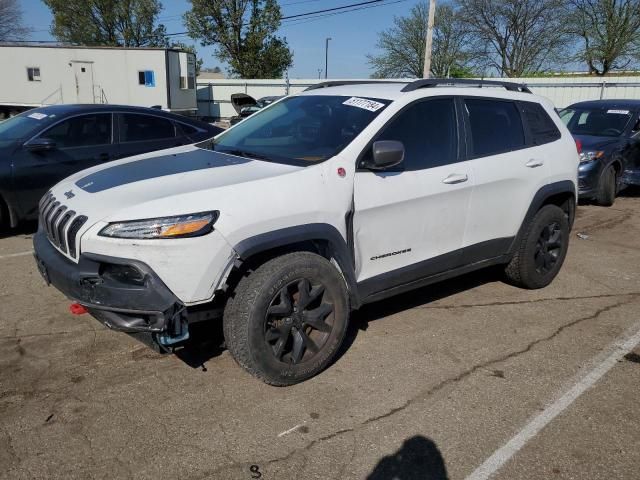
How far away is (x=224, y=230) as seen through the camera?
294 centimetres

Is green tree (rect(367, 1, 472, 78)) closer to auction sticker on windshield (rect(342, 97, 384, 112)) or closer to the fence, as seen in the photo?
the fence

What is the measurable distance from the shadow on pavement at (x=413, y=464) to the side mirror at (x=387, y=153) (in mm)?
1618

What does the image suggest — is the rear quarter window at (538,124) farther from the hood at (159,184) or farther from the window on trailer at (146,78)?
the window on trailer at (146,78)

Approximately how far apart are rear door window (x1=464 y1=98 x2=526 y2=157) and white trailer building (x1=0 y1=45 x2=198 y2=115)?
20714 millimetres

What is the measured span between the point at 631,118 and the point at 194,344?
9.24m

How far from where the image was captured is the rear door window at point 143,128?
269 inches

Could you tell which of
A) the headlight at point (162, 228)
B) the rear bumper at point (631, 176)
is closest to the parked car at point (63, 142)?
the headlight at point (162, 228)

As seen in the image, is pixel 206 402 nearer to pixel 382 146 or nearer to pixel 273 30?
pixel 382 146

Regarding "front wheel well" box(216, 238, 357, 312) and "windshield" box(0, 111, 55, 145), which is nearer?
"front wheel well" box(216, 238, 357, 312)

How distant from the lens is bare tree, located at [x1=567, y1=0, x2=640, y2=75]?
35.0 metres

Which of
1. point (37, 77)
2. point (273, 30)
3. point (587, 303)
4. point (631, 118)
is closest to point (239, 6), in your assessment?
point (273, 30)

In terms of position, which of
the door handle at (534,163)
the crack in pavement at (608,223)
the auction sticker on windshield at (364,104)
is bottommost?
the crack in pavement at (608,223)

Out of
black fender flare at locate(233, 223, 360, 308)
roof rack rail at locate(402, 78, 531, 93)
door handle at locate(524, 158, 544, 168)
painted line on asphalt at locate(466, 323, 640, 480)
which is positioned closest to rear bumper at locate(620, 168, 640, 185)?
roof rack rail at locate(402, 78, 531, 93)

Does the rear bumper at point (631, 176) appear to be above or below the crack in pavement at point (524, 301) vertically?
above
